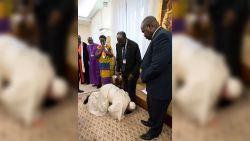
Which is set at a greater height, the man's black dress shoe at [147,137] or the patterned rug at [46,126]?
the patterned rug at [46,126]

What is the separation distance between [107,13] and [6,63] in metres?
1.81

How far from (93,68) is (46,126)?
1726 millimetres

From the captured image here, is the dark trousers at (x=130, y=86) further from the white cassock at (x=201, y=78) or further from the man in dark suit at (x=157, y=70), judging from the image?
the white cassock at (x=201, y=78)

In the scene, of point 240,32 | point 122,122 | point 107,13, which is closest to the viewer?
point 240,32

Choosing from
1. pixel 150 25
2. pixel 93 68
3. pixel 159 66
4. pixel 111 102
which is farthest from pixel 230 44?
pixel 93 68

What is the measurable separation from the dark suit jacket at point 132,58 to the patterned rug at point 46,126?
4.98 feet

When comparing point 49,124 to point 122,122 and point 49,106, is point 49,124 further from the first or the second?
point 122,122

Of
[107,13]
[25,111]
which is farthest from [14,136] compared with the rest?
[107,13]

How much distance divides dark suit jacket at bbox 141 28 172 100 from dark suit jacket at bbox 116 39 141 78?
22.4 inches

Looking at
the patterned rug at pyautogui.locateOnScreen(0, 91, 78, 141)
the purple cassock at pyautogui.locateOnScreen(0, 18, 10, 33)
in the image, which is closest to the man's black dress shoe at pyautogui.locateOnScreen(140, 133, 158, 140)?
the patterned rug at pyautogui.locateOnScreen(0, 91, 78, 141)

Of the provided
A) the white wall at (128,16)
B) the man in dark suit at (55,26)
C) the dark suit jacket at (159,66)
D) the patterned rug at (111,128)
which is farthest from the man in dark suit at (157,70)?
the man in dark suit at (55,26)

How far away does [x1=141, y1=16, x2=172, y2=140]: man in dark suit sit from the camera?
118 cm

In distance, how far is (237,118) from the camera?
36 centimetres

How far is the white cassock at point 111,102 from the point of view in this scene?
1761 millimetres
